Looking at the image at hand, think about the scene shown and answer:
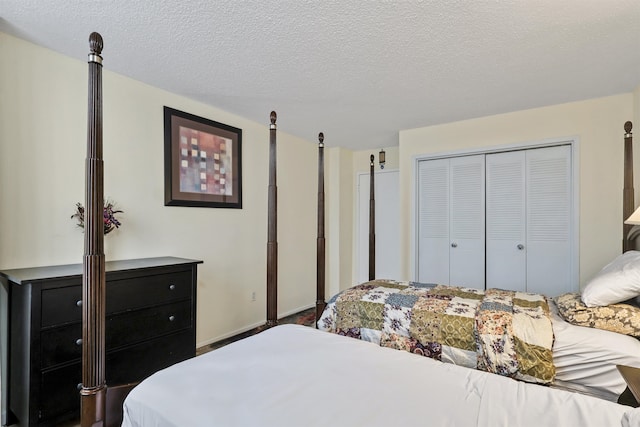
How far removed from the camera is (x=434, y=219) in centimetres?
385

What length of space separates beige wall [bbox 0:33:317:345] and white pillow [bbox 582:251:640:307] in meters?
2.94

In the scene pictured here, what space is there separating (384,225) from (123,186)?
138 inches

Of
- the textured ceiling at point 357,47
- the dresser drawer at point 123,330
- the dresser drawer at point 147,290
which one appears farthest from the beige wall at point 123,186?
the dresser drawer at point 123,330

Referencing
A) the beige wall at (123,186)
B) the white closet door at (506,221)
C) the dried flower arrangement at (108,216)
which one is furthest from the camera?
the white closet door at (506,221)

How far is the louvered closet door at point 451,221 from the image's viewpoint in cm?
360

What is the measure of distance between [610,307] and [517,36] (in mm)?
1658

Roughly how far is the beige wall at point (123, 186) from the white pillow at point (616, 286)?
2939 millimetres

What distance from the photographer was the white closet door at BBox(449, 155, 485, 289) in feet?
11.8

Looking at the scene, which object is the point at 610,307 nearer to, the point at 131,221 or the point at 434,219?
the point at 434,219

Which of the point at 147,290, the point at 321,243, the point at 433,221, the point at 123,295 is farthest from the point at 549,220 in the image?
the point at 123,295

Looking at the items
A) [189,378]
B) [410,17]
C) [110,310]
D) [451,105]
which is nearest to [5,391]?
[110,310]

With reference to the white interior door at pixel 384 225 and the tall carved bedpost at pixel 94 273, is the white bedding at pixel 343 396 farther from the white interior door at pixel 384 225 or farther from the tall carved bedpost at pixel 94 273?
the white interior door at pixel 384 225

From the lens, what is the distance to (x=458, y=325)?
72.5 inches

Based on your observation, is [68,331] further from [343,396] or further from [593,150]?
[593,150]
